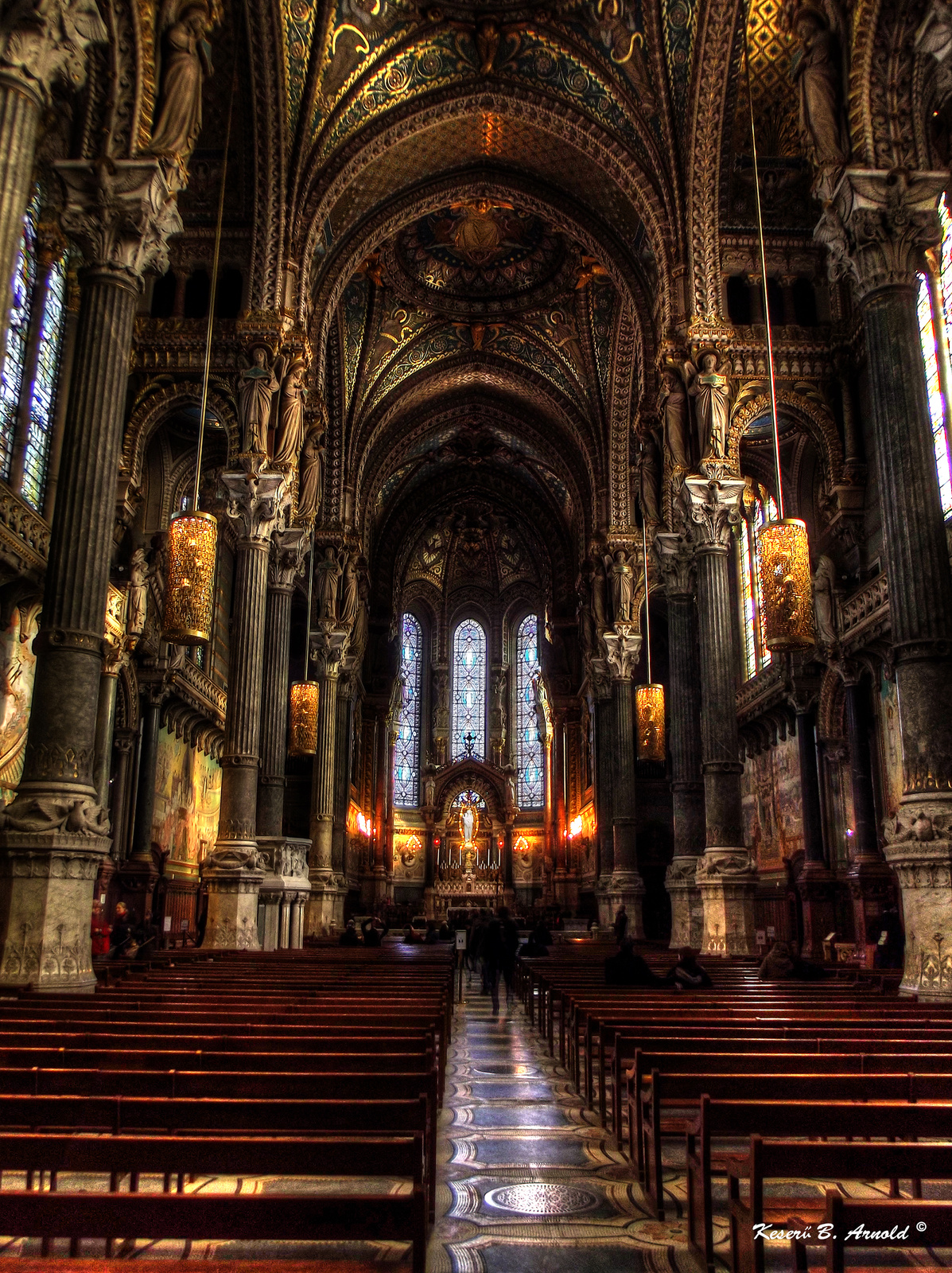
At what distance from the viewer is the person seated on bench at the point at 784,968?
1007 cm

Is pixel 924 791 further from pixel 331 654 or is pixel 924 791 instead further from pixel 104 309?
pixel 331 654

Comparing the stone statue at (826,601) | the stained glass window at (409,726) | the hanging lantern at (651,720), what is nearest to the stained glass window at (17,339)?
the hanging lantern at (651,720)

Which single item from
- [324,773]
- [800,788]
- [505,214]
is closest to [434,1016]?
[800,788]

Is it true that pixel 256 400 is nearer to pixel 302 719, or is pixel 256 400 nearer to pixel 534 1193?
pixel 302 719

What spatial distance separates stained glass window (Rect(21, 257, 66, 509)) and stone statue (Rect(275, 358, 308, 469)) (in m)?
3.58

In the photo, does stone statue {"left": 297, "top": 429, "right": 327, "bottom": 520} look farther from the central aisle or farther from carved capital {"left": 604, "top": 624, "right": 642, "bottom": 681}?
the central aisle

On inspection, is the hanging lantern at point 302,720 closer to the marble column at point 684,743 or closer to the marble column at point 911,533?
the marble column at point 684,743

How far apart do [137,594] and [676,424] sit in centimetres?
1018

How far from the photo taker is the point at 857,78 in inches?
427

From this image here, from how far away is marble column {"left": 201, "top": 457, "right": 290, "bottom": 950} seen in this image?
1472 cm

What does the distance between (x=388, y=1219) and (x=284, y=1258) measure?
170cm

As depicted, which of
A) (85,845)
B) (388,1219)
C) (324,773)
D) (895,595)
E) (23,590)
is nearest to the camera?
(388,1219)

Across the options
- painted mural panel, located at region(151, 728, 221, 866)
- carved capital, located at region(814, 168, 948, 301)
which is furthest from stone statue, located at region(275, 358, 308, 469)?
carved capital, located at region(814, 168, 948, 301)

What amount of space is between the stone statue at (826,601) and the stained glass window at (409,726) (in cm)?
2818
